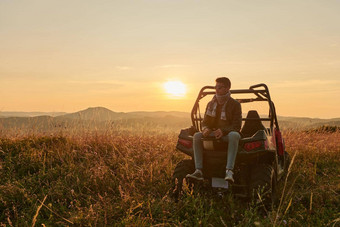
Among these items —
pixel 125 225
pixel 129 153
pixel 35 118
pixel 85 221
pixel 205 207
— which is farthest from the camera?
pixel 35 118

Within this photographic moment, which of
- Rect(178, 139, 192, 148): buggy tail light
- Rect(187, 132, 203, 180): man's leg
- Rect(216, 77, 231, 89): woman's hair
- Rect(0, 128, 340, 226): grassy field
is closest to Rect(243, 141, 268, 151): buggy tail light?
Rect(187, 132, 203, 180): man's leg

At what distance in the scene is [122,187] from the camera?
243 inches

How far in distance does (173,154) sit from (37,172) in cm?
322

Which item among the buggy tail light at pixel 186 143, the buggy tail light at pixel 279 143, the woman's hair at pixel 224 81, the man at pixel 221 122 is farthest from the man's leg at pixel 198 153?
the buggy tail light at pixel 279 143

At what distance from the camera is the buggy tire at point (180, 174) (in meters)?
5.39

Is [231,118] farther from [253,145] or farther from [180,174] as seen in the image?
[180,174]

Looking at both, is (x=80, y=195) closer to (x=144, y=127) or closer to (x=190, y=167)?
(x=190, y=167)

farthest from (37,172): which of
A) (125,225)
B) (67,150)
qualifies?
(125,225)

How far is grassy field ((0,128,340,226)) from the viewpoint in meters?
4.67

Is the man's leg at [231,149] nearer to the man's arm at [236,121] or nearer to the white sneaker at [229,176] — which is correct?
the white sneaker at [229,176]

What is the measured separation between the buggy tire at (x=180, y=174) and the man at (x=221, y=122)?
1.02 ft

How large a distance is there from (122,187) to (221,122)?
2.13 m

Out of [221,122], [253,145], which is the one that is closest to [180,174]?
[221,122]

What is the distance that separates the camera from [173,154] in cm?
862
